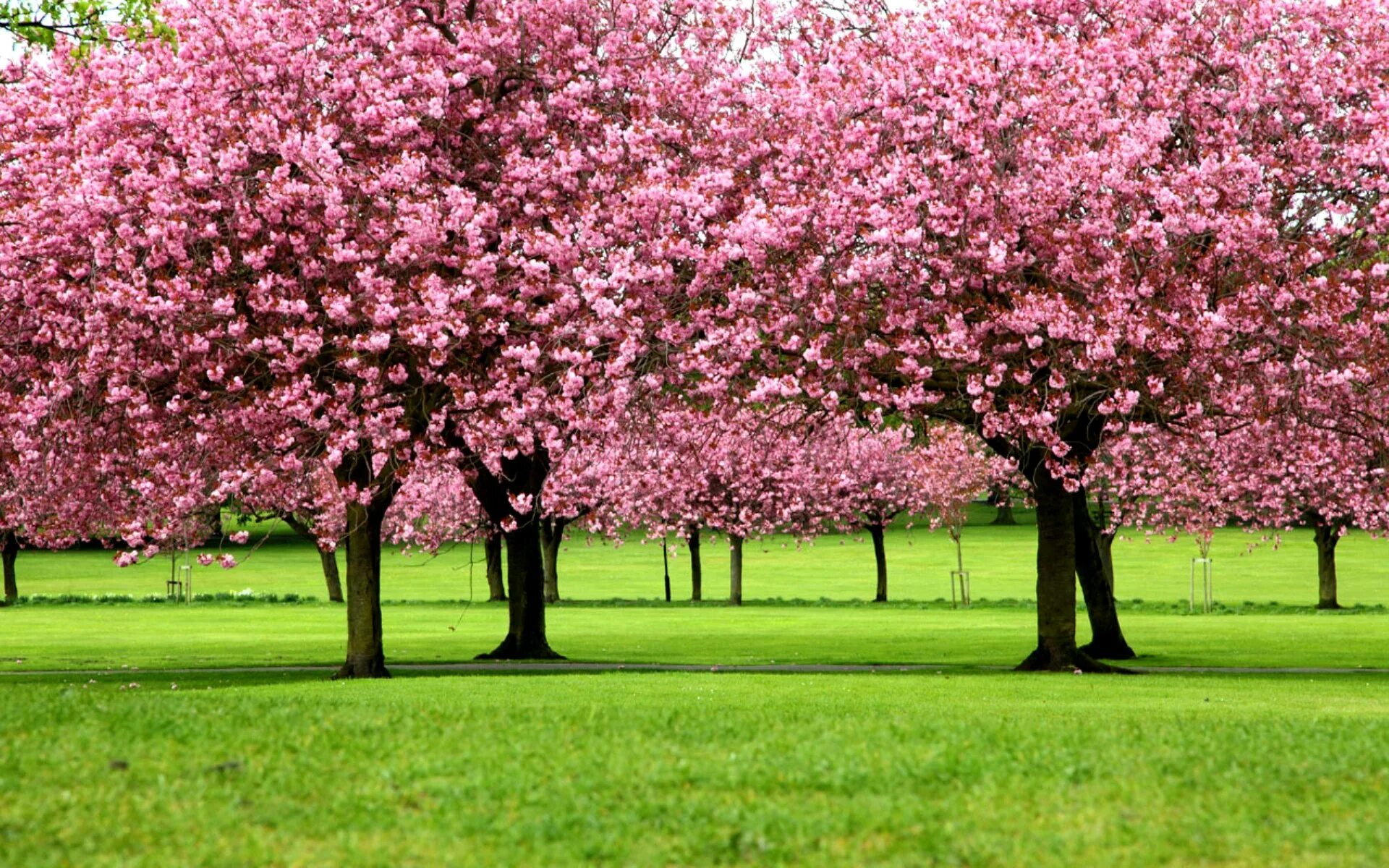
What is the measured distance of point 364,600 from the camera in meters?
28.2

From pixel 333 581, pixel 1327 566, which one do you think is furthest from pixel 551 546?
pixel 1327 566

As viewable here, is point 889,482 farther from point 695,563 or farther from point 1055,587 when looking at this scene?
point 1055,587

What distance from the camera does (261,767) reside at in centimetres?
1118

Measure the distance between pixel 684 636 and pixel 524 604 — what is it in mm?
9210

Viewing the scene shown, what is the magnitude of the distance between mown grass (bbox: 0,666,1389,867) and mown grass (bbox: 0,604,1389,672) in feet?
65.4

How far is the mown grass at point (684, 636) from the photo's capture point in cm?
3494

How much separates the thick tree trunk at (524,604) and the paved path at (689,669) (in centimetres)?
182

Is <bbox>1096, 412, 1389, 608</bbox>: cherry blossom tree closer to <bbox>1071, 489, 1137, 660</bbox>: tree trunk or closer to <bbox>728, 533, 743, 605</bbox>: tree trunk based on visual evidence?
<bbox>1071, 489, 1137, 660</bbox>: tree trunk

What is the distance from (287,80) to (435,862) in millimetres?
19261

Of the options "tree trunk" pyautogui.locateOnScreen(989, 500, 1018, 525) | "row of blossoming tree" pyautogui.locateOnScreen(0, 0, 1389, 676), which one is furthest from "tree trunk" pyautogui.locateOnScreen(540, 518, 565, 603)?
"tree trunk" pyautogui.locateOnScreen(989, 500, 1018, 525)

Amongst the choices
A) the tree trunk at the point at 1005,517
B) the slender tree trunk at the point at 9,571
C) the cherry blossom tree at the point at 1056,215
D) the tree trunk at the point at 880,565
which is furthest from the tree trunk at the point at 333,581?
the tree trunk at the point at 1005,517

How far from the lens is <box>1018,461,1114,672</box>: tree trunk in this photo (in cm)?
2988

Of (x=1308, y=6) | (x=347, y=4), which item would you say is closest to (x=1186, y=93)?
(x=1308, y=6)

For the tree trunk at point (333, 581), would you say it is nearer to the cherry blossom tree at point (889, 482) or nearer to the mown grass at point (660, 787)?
the cherry blossom tree at point (889, 482)
